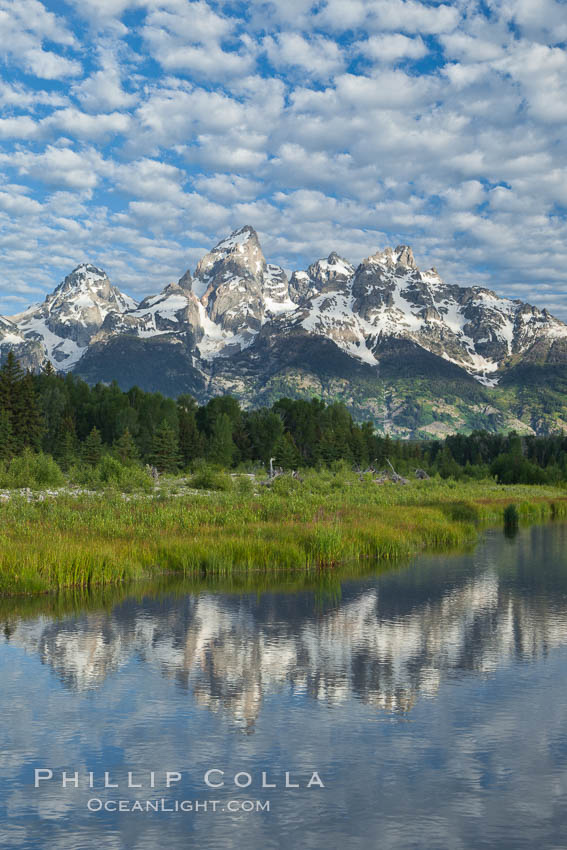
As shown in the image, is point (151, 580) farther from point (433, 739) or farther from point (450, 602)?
point (433, 739)

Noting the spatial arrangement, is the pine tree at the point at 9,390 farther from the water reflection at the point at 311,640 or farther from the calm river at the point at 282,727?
the water reflection at the point at 311,640

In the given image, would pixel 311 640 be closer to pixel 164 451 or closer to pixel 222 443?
pixel 164 451

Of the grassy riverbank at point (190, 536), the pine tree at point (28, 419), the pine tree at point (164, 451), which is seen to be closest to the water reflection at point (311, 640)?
the grassy riverbank at point (190, 536)

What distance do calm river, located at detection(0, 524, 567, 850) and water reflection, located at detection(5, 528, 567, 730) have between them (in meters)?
0.09

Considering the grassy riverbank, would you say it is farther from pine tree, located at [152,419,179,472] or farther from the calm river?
pine tree, located at [152,419,179,472]

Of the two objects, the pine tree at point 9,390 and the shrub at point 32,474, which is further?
the pine tree at point 9,390

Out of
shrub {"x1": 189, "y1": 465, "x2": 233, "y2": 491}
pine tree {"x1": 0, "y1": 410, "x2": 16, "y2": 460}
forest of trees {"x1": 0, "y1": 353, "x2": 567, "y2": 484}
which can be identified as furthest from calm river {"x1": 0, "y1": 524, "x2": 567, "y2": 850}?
forest of trees {"x1": 0, "y1": 353, "x2": 567, "y2": 484}

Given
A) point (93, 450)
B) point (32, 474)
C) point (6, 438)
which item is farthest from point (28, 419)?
point (32, 474)

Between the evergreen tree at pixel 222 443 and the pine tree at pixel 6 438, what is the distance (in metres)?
37.7

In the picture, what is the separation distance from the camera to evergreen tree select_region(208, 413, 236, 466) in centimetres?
12888

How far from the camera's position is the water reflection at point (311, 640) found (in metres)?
18.4

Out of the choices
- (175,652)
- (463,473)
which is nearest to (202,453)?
(463,473)

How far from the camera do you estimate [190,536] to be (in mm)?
37719

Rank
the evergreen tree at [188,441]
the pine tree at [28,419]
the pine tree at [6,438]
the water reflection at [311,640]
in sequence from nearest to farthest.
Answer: the water reflection at [311,640] → the pine tree at [6,438] → the pine tree at [28,419] → the evergreen tree at [188,441]
